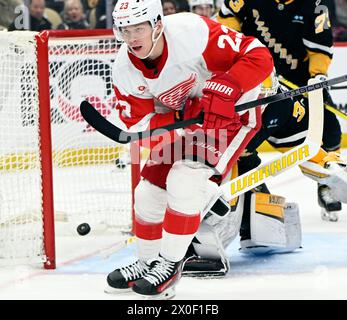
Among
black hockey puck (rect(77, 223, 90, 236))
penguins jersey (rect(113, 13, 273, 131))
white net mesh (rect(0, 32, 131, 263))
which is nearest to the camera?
penguins jersey (rect(113, 13, 273, 131))

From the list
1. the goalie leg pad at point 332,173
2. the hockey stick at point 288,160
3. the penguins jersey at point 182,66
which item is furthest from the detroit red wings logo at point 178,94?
the goalie leg pad at point 332,173

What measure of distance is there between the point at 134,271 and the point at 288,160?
732 millimetres

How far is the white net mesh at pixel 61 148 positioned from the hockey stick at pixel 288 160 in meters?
0.67

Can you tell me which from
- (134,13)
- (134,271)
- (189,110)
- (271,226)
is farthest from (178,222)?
(271,226)

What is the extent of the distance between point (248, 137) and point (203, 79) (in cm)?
25

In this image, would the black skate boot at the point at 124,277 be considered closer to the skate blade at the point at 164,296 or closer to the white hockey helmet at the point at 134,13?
the skate blade at the point at 164,296

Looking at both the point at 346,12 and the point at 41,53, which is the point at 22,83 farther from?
the point at 346,12

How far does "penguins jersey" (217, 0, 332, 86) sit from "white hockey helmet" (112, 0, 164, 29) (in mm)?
1380

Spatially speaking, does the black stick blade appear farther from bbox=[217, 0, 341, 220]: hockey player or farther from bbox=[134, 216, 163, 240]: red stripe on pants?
bbox=[217, 0, 341, 220]: hockey player

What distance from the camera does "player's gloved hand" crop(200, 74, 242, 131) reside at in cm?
279

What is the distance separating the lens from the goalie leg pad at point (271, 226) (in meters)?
3.44

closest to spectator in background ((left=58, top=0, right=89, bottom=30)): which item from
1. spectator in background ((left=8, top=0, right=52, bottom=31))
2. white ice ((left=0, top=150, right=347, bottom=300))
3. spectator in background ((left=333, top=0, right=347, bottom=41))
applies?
spectator in background ((left=8, top=0, right=52, bottom=31))

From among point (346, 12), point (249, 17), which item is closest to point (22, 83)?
point (249, 17)

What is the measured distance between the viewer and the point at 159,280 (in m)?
2.84
